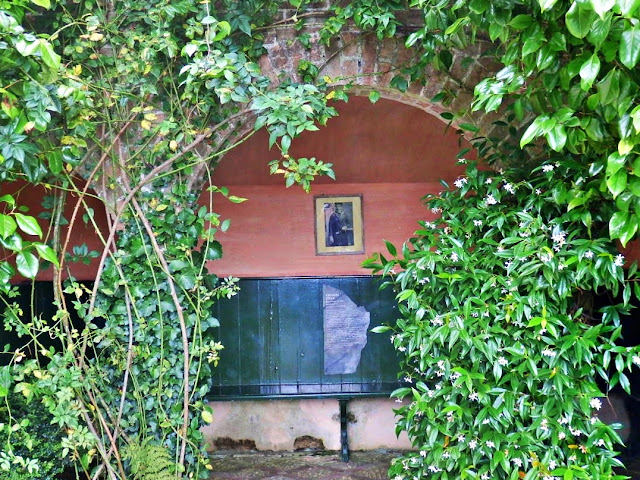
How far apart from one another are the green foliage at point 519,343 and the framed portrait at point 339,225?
2234 millimetres

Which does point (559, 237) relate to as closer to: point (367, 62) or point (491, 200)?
point (491, 200)

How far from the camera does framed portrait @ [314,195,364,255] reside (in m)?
5.48

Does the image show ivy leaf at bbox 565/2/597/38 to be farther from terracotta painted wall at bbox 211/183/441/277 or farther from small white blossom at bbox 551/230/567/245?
terracotta painted wall at bbox 211/183/441/277

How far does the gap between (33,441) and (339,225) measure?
3.02m

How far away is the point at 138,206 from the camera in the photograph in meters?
3.40

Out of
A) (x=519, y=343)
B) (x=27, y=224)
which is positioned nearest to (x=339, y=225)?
(x=519, y=343)

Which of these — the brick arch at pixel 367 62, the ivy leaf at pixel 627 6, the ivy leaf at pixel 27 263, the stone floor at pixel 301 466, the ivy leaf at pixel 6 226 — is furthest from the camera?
the stone floor at pixel 301 466

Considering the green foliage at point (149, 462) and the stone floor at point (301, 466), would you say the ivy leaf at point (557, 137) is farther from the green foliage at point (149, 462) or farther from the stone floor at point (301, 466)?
the stone floor at point (301, 466)

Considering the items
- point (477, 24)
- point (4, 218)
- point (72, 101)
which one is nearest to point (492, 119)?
point (477, 24)

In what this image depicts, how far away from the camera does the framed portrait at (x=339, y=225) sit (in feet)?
18.0

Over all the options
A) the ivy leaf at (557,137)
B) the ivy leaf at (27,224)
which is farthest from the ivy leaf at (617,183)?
the ivy leaf at (27,224)

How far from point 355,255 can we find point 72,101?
3198mm

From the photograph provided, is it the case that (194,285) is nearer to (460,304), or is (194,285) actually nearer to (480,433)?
(460,304)

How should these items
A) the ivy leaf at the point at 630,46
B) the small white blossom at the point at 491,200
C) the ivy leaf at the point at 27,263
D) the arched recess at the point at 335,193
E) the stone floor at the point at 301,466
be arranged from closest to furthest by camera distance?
the ivy leaf at the point at 630,46 < the ivy leaf at the point at 27,263 < the small white blossom at the point at 491,200 < the stone floor at the point at 301,466 < the arched recess at the point at 335,193
